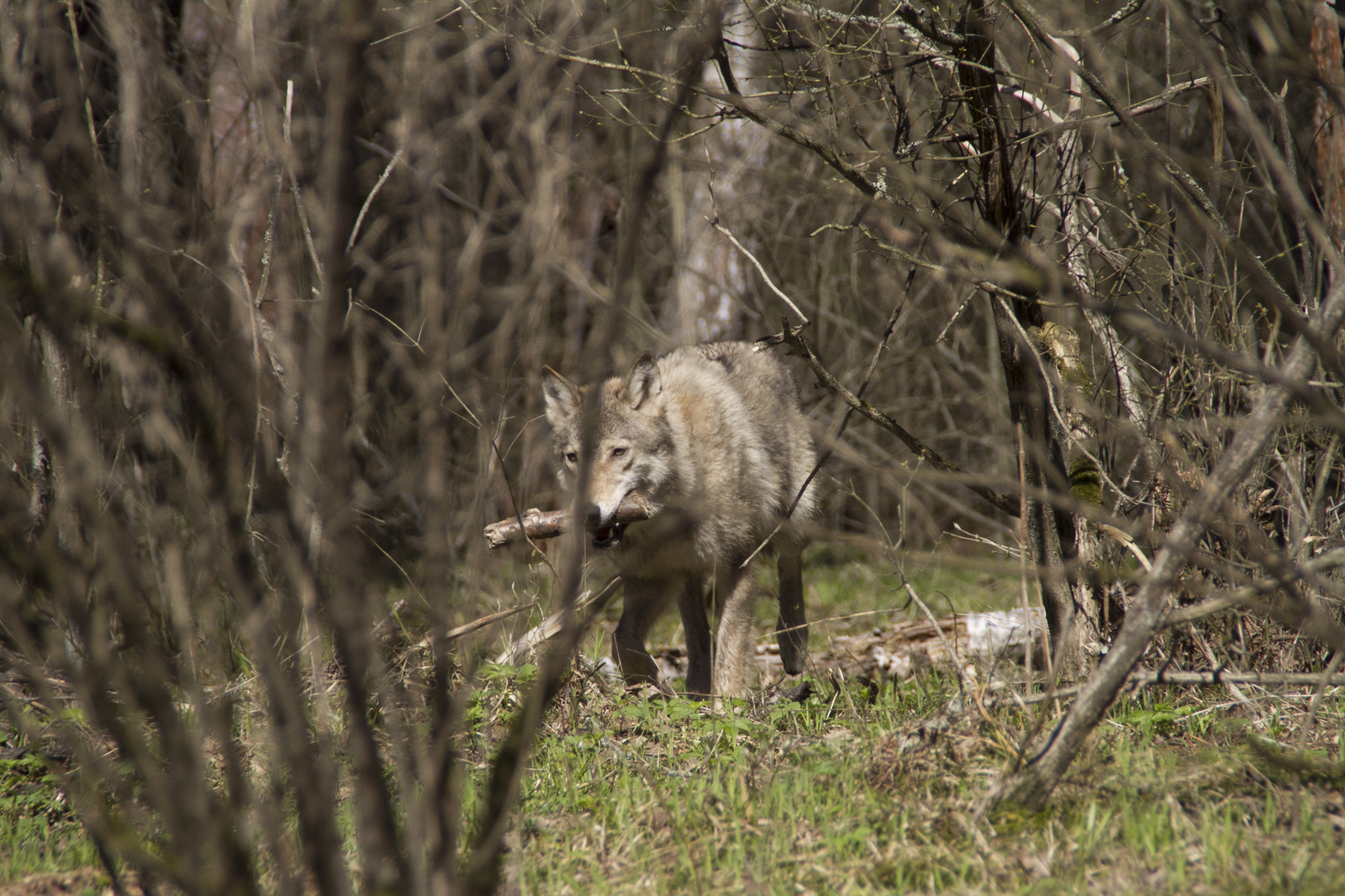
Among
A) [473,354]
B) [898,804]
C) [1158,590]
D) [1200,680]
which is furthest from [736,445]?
[1158,590]

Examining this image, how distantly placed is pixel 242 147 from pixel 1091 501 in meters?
6.37

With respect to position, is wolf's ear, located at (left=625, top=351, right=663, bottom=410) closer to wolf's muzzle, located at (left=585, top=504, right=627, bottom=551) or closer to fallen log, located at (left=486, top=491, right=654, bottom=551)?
wolf's muzzle, located at (left=585, top=504, right=627, bottom=551)

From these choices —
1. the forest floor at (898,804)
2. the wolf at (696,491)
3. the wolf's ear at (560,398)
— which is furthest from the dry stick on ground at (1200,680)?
the wolf's ear at (560,398)

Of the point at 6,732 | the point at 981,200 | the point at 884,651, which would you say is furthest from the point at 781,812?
the point at 6,732

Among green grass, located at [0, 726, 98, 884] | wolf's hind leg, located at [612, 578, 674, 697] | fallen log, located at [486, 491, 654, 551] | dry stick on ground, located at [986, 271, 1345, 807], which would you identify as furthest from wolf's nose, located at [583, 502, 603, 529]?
dry stick on ground, located at [986, 271, 1345, 807]

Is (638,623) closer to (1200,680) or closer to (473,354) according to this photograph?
(1200,680)

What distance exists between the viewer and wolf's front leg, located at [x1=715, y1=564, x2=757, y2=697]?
5219mm

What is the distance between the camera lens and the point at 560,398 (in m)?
5.63

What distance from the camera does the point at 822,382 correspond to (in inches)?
163

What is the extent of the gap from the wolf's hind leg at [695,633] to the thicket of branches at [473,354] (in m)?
1.30

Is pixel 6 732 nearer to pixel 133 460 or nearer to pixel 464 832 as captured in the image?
pixel 133 460

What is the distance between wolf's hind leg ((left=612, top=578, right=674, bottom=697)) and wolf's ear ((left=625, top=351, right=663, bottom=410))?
1042 millimetres

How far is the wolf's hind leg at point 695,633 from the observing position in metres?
5.66

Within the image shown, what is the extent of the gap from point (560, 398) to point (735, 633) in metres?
1.70
